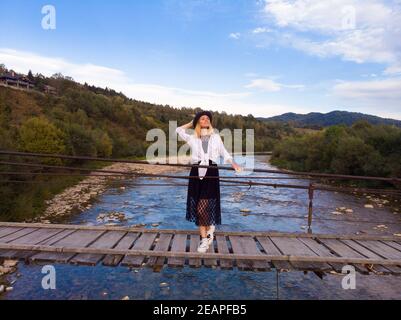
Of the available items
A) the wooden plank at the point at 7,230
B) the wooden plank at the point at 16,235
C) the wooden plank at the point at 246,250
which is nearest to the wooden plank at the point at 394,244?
the wooden plank at the point at 246,250

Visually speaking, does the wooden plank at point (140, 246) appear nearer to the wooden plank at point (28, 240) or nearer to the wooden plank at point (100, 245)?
the wooden plank at point (100, 245)

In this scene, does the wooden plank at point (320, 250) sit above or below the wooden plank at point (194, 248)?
below

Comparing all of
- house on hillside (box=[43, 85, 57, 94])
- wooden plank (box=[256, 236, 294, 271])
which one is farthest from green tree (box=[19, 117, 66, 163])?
house on hillside (box=[43, 85, 57, 94])

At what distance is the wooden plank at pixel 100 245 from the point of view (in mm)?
3969

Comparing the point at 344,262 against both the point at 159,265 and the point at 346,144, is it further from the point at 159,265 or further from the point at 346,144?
the point at 346,144

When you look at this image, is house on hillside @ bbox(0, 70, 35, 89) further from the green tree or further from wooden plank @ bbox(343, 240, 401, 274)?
wooden plank @ bbox(343, 240, 401, 274)

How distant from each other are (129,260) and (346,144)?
2906 centimetres

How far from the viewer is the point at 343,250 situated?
4.52 meters

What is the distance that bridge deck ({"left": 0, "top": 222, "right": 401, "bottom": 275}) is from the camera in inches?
158

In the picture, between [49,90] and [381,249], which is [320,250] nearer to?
[381,249]

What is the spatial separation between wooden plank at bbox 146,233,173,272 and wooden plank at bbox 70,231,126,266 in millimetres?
612

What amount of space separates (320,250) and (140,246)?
251 cm

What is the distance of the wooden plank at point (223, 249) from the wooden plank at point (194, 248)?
29cm
